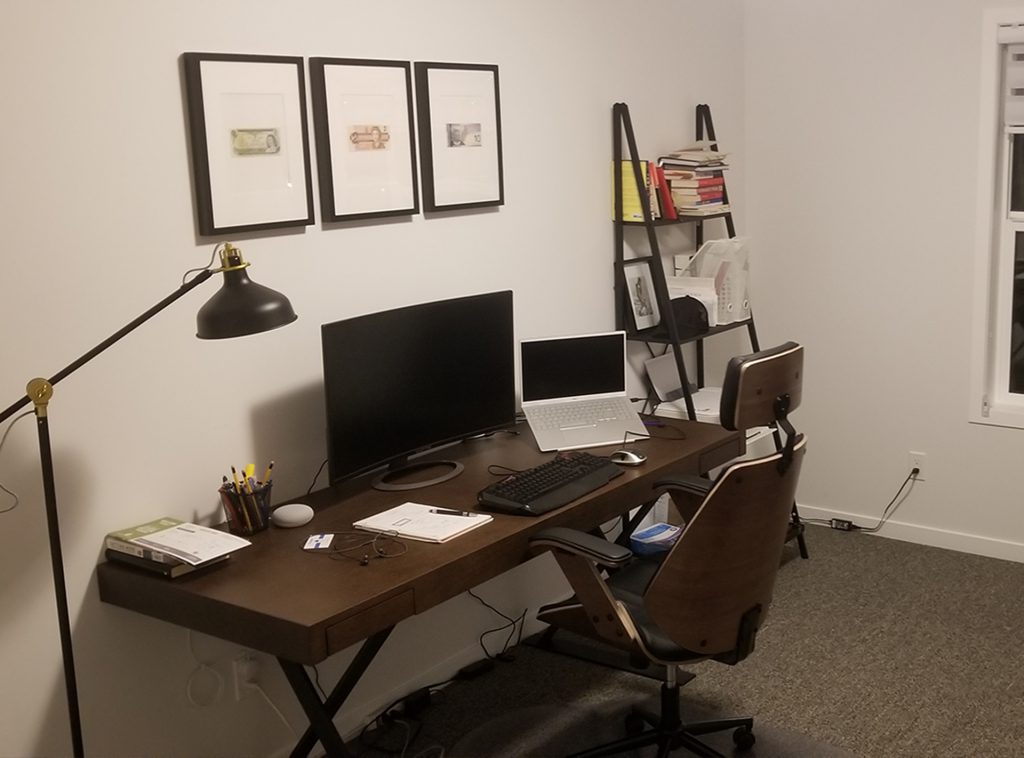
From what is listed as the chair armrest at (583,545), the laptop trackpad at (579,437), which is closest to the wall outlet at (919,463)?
the laptop trackpad at (579,437)

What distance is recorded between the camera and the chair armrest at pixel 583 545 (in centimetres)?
248

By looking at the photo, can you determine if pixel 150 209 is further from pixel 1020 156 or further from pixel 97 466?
pixel 1020 156

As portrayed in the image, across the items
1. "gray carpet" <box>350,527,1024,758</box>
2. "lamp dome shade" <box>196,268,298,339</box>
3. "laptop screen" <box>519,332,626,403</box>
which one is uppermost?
"lamp dome shade" <box>196,268,298,339</box>

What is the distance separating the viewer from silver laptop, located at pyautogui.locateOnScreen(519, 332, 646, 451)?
3.33 meters

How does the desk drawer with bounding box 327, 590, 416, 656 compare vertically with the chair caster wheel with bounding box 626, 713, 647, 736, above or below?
above

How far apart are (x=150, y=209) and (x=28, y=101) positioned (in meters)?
0.35

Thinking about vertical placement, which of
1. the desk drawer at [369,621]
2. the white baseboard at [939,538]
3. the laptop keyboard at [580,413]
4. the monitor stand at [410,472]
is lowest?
the white baseboard at [939,538]

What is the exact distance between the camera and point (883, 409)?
4441 millimetres

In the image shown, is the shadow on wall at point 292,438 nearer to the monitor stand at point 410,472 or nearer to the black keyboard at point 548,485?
the monitor stand at point 410,472

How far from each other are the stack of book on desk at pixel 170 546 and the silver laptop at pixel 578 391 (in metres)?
1.11

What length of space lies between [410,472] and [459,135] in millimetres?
1017

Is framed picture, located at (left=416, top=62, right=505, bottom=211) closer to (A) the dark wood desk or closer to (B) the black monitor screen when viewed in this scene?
(B) the black monitor screen

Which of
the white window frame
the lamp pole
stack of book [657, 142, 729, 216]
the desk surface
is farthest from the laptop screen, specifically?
the white window frame

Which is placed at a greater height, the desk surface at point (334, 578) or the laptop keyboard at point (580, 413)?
the laptop keyboard at point (580, 413)
